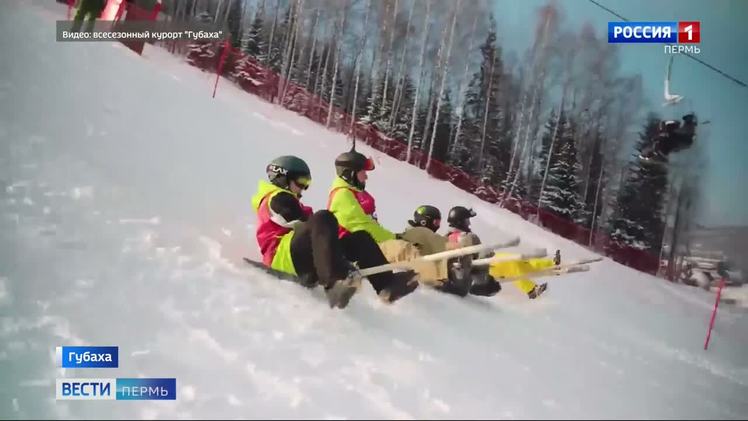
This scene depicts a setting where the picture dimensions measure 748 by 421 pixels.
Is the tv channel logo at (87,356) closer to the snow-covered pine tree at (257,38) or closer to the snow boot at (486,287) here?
the snow boot at (486,287)

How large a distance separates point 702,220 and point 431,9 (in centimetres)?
156

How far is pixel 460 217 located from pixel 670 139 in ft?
3.19

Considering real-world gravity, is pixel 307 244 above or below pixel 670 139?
below

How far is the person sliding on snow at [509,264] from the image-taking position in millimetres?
2605

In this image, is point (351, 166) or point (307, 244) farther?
point (351, 166)

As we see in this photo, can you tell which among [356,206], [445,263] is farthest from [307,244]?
[445,263]

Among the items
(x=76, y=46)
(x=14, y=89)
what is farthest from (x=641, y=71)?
(x=14, y=89)

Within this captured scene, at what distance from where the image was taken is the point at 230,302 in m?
2.20

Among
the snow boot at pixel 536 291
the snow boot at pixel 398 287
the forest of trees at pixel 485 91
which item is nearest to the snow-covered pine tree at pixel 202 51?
the forest of trees at pixel 485 91

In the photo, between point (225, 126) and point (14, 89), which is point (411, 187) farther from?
point (14, 89)

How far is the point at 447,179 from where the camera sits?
2.86m

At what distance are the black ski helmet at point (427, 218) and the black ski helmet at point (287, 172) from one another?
0.55 meters

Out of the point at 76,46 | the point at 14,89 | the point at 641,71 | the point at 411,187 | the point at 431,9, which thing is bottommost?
the point at 411,187

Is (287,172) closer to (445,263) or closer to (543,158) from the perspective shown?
(445,263)
